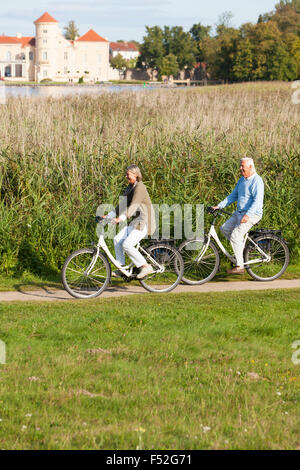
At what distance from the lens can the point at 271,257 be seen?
9500 mm

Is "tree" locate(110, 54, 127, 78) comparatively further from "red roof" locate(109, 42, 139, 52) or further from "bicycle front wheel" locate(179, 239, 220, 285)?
"bicycle front wheel" locate(179, 239, 220, 285)

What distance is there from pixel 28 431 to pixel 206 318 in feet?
10.4

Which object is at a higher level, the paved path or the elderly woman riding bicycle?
the elderly woman riding bicycle

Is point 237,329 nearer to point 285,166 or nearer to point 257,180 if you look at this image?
point 257,180

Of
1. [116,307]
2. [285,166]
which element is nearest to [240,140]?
[285,166]

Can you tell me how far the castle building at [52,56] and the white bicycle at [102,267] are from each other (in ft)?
425

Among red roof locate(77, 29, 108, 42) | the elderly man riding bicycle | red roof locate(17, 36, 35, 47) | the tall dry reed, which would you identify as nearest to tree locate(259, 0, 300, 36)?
Answer: red roof locate(77, 29, 108, 42)

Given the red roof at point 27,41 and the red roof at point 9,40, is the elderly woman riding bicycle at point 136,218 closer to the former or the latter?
the red roof at point 27,41

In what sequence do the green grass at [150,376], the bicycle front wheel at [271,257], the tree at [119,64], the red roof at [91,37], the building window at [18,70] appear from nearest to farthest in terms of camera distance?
the green grass at [150,376] < the bicycle front wheel at [271,257] < the red roof at [91,37] < the building window at [18,70] < the tree at [119,64]

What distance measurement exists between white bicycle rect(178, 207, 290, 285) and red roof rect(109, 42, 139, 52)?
188 m

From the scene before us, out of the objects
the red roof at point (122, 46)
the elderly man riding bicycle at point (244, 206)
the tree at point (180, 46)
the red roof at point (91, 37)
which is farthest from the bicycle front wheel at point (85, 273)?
the red roof at point (122, 46)

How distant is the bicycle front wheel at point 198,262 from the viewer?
363 inches

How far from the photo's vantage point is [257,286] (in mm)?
9188

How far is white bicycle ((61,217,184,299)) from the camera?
841 centimetres
